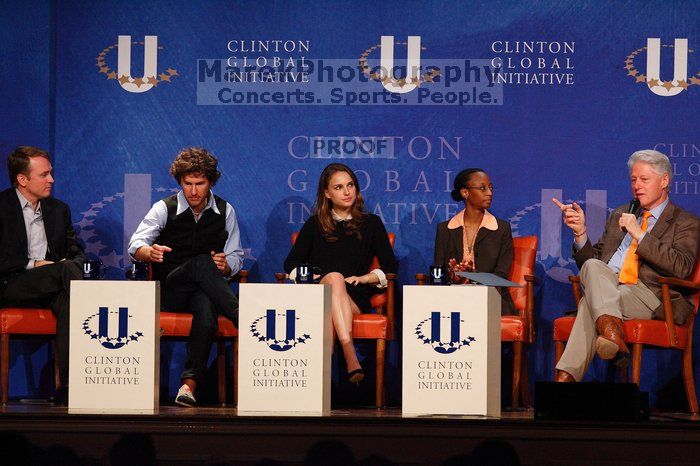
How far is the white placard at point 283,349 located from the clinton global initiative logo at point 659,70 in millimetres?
2890

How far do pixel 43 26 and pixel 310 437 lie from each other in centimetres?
360

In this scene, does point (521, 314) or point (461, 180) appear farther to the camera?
point (461, 180)

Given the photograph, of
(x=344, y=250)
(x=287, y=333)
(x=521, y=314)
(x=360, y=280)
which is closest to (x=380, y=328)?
(x=360, y=280)

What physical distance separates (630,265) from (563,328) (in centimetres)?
48

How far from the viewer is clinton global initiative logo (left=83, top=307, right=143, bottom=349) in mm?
4148

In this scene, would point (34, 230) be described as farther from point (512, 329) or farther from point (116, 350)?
point (512, 329)

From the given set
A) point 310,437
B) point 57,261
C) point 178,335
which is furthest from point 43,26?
point 310,437

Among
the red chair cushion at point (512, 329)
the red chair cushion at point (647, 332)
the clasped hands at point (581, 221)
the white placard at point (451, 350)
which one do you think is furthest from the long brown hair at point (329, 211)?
the red chair cushion at point (647, 332)

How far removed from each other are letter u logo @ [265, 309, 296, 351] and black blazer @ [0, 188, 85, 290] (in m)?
1.69

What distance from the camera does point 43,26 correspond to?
6.04m

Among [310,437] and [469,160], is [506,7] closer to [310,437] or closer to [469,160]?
[469,160]

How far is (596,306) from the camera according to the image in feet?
15.4

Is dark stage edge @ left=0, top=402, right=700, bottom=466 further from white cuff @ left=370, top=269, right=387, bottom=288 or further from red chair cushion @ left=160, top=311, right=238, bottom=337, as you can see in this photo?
white cuff @ left=370, top=269, right=387, bottom=288

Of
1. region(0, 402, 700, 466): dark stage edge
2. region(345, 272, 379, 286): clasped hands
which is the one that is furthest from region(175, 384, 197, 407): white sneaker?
region(345, 272, 379, 286): clasped hands
